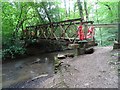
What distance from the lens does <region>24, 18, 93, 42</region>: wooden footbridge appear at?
392 inches

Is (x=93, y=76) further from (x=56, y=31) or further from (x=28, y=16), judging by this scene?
(x=28, y=16)

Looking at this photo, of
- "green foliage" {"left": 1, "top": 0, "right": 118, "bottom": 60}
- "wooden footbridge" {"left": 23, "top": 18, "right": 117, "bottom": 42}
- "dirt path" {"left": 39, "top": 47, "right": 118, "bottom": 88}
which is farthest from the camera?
"green foliage" {"left": 1, "top": 0, "right": 118, "bottom": 60}

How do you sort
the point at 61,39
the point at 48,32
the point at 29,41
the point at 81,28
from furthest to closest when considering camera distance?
the point at 29,41 < the point at 48,32 < the point at 61,39 < the point at 81,28

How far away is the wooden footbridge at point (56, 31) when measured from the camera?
32.7 feet

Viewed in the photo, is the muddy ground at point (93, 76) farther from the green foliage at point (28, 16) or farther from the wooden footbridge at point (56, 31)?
the green foliage at point (28, 16)

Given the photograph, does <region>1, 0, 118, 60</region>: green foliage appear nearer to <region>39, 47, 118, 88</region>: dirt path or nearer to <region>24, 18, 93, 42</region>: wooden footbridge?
<region>24, 18, 93, 42</region>: wooden footbridge

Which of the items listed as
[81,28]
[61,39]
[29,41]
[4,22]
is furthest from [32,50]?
[81,28]

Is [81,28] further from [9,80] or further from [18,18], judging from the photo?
[18,18]

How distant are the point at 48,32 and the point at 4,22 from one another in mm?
3719

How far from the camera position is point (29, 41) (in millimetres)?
16406

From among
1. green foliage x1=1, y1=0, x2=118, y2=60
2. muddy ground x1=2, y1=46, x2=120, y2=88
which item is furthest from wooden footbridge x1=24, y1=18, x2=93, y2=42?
muddy ground x1=2, y1=46, x2=120, y2=88

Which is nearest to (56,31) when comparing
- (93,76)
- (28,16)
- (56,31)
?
(56,31)

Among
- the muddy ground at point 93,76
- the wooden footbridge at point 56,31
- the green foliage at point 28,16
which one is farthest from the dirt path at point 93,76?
the green foliage at point 28,16

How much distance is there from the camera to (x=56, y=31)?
13.7 m
